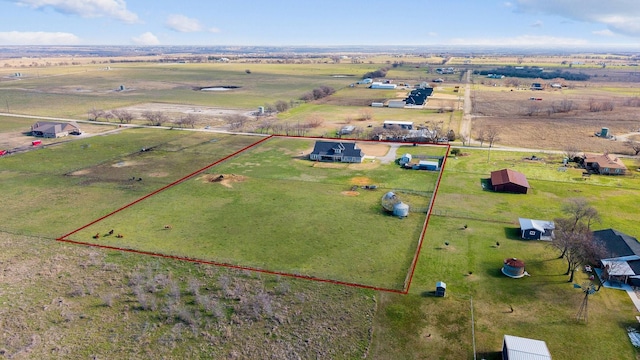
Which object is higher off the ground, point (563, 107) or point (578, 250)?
point (563, 107)

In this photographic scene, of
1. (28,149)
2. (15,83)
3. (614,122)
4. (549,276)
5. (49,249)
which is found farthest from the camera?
(15,83)

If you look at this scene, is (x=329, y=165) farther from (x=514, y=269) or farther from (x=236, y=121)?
(x=236, y=121)

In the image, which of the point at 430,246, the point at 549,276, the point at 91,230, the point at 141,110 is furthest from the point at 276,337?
the point at 141,110

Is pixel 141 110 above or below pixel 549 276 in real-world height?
above

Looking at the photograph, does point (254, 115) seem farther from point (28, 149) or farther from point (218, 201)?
point (218, 201)

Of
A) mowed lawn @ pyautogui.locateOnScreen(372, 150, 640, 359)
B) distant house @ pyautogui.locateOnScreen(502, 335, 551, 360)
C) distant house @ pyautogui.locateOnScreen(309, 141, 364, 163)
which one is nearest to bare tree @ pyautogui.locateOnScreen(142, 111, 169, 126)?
distant house @ pyautogui.locateOnScreen(309, 141, 364, 163)

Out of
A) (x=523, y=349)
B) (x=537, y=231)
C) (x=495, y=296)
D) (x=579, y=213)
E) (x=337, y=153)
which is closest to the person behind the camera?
(x=523, y=349)

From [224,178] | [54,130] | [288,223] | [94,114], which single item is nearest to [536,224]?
[288,223]
